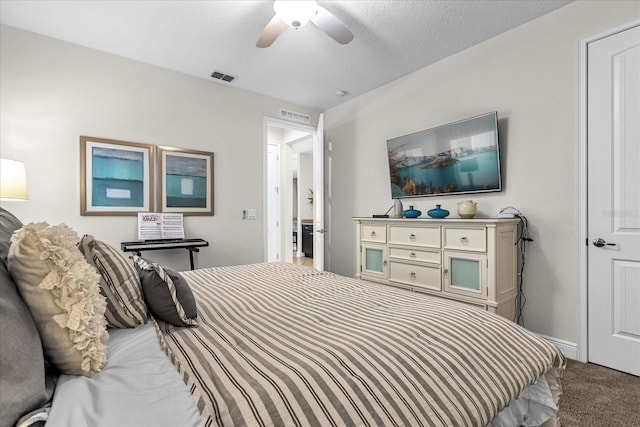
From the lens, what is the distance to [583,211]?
2281 mm

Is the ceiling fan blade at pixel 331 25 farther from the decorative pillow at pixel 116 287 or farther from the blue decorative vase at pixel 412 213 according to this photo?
the decorative pillow at pixel 116 287

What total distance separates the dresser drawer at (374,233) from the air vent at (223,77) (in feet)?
7.42

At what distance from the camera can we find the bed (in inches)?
25.7

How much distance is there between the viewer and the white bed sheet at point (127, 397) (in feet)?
1.90

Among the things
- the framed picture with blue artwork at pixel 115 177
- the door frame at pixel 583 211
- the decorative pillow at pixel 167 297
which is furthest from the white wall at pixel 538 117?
the framed picture with blue artwork at pixel 115 177

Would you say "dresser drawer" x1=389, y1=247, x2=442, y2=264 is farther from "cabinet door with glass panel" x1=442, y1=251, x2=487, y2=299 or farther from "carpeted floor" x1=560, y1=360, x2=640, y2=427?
"carpeted floor" x1=560, y1=360, x2=640, y2=427

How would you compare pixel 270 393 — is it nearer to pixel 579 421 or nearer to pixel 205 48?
pixel 579 421

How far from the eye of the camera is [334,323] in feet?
3.80

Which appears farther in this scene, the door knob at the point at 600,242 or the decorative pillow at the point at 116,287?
the door knob at the point at 600,242

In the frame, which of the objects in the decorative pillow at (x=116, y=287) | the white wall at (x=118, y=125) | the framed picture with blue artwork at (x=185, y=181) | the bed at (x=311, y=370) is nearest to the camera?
the bed at (x=311, y=370)

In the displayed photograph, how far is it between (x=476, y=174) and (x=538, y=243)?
0.76 metres

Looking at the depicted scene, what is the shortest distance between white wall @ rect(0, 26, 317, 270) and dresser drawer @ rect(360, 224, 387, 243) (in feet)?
4.61

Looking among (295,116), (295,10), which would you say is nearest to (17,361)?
(295,10)

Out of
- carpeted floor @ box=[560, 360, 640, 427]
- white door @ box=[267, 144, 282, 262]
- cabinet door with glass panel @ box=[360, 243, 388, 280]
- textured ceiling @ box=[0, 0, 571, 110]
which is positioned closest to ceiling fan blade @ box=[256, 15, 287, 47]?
textured ceiling @ box=[0, 0, 571, 110]
